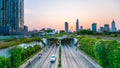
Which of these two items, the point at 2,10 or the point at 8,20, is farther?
the point at 8,20

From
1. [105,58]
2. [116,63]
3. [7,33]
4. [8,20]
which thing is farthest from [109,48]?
[8,20]

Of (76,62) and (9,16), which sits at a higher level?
(9,16)

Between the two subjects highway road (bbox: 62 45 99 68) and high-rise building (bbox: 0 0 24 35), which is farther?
high-rise building (bbox: 0 0 24 35)

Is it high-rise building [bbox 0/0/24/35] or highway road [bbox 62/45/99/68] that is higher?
high-rise building [bbox 0/0/24/35]

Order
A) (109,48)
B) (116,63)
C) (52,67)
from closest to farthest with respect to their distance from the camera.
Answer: (116,63) < (109,48) < (52,67)

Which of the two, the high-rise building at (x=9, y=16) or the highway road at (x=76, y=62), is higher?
the high-rise building at (x=9, y=16)

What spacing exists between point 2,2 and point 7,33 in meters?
17.0

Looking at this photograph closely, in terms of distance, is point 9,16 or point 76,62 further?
point 9,16

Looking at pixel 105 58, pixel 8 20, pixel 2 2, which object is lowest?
pixel 105 58

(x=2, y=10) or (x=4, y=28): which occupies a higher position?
(x=2, y=10)

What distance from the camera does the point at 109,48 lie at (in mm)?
40156

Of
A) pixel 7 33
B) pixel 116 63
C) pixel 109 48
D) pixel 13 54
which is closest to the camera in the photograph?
pixel 116 63

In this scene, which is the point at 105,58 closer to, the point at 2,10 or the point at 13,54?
the point at 13,54

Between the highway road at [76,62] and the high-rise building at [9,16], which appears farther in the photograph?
the high-rise building at [9,16]
